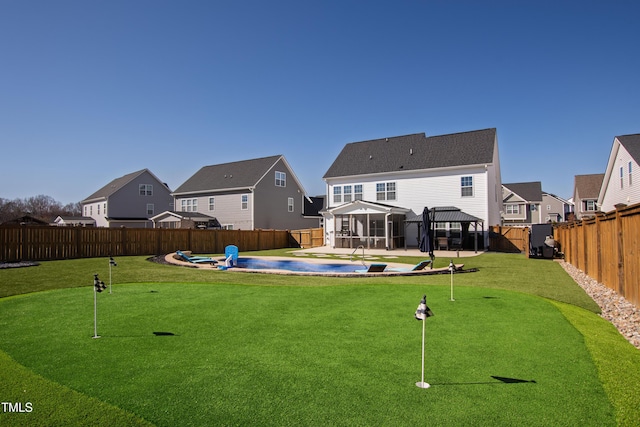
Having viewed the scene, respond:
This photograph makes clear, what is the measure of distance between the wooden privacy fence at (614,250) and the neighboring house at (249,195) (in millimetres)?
28061

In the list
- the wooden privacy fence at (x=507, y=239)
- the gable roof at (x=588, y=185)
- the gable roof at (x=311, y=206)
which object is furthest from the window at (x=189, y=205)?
the gable roof at (x=588, y=185)

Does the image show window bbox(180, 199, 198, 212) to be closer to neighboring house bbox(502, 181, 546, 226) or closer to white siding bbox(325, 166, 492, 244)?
white siding bbox(325, 166, 492, 244)

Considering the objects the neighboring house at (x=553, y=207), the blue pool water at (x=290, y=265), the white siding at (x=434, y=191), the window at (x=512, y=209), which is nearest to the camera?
the blue pool water at (x=290, y=265)

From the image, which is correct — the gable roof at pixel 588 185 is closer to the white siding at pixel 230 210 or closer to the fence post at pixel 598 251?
the white siding at pixel 230 210

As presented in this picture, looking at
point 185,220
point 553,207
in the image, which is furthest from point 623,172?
point 553,207

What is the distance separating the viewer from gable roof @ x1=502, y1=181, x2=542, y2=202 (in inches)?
2240

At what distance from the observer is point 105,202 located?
43531mm

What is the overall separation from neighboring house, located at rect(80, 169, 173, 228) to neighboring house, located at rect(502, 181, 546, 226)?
49.0 m

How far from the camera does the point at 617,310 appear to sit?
25.5ft

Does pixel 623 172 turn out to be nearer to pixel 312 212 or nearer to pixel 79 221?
pixel 312 212

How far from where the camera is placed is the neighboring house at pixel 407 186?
92.4 ft

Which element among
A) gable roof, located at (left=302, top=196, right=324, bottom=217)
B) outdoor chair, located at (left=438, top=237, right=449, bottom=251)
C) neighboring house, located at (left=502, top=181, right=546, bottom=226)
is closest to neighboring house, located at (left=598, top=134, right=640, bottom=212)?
outdoor chair, located at (left=438, top=237, right=449, bottom=251)

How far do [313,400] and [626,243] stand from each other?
853cm

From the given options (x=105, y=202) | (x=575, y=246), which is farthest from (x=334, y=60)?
(x=105, y=202)
